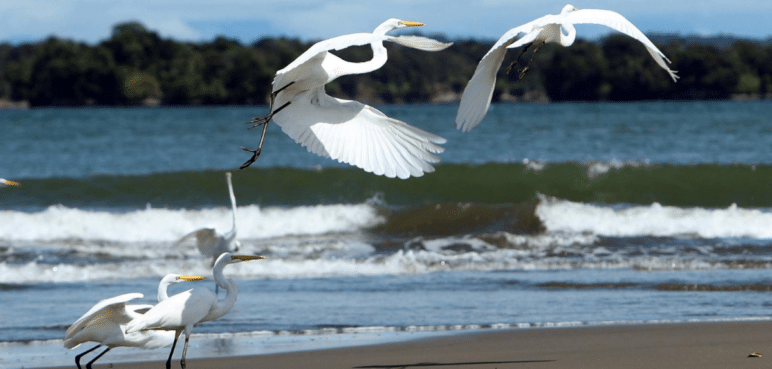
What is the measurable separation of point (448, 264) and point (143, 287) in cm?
299

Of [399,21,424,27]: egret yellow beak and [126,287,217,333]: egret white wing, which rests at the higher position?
[399,21,424,27]: egret yellow beak

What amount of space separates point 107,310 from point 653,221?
862cm

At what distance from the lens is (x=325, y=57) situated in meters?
5.51

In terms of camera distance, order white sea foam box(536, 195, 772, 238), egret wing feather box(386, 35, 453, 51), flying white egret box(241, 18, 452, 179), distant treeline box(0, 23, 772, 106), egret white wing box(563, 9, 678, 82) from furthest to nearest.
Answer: distant treeline box(0, 23, 772, 106), white sea foam box(536, 195, 772, 238), egret wing feather box(386, 35, 453, 51), flying white egret box(241, 18, 452, 179), egret white wing box(563, 9, 678, 82)

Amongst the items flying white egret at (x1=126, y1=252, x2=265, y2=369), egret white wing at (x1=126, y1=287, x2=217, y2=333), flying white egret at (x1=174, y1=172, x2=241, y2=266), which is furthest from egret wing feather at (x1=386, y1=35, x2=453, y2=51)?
flying white egret at (x1=174, y1=172, x2=241, y2=266)

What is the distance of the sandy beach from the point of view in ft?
17.5

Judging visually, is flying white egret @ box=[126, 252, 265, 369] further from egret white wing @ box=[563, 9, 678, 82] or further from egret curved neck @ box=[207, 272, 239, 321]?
egret white wing @ box=[563, 9, 678, 82]

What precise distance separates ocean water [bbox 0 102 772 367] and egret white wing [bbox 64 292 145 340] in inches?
35.1

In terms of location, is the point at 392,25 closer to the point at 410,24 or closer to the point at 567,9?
the point at 410,24

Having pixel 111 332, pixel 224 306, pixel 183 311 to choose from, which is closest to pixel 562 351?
pixel 224 306

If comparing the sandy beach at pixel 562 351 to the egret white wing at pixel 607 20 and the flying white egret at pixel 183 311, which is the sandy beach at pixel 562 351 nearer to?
the flying white egret at pixel 183 311

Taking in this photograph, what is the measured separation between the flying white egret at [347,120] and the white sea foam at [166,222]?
657 cm

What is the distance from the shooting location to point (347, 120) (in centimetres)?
545

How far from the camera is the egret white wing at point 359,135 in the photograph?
5.05 metres
